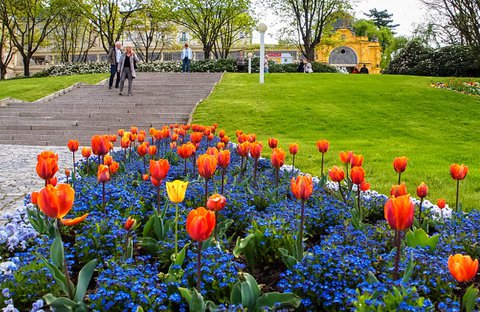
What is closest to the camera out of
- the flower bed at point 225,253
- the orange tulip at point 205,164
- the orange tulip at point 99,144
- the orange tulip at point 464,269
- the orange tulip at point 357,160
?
the orange tulip at point 464,269

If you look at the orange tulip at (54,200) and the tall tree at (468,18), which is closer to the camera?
the orange tulip at (54,200)

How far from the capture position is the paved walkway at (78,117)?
9.03m

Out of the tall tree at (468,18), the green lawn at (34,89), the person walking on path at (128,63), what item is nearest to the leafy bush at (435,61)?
the tall tree at (468,18)

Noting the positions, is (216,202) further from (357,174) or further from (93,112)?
(93,112)

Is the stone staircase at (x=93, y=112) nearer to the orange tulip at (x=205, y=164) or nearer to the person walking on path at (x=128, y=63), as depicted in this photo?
the person walking on path at (x=128, y=63)

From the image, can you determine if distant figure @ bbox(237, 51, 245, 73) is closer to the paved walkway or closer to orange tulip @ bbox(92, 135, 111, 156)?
the paved walkway

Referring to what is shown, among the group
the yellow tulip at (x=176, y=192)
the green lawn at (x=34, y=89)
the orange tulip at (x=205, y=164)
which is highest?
the green lawn at (x=34, y=89)

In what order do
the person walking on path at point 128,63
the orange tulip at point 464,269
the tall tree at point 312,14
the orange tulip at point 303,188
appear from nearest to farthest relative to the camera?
the orange tulip at point 464,269 < the orange tulip at point 303,188 < the person walking on path at point 128,63 < the tall tree at point 312,14

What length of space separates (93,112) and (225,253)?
44.3 feet

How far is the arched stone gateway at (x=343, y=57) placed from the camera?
65000mm

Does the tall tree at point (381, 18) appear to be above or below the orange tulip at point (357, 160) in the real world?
above

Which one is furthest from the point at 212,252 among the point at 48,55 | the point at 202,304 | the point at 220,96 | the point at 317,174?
the point at 48,55

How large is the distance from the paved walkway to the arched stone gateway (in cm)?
4766

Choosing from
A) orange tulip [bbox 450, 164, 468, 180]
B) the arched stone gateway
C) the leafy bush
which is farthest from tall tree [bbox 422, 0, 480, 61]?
the arched stone gateway
